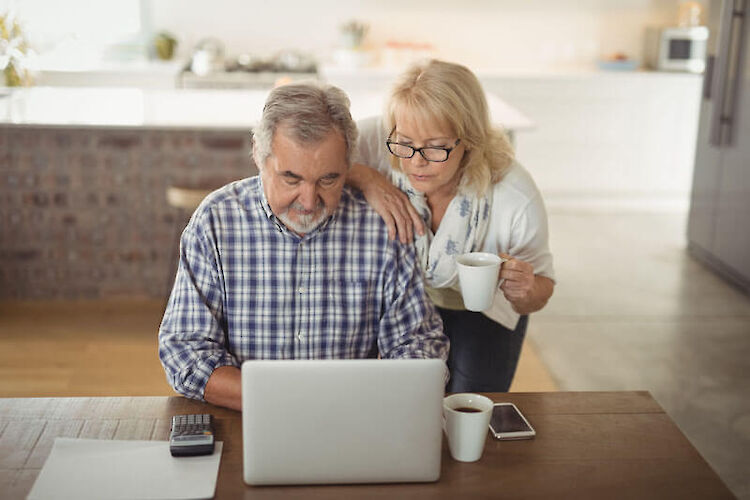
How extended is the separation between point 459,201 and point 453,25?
4.64 meters

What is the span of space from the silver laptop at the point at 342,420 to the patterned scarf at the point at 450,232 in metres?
0.80

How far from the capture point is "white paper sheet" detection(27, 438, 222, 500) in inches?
53.9

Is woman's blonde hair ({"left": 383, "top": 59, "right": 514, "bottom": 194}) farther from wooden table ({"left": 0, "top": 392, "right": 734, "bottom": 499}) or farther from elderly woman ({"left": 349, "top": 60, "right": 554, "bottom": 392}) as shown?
wooden table ({"left": 0, "top": 392, "right": 734, "bottom": 499})

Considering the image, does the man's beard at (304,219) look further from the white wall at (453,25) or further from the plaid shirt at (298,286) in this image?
the white wall at (453,25)

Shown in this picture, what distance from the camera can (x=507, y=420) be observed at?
1.63m

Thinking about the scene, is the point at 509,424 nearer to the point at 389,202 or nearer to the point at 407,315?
the point at 407,315

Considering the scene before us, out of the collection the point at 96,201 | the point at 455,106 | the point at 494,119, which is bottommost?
the point at 96,201

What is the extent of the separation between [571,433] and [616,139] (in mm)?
4827

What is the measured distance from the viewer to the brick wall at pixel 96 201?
3.98 metres

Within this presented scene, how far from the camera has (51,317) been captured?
13.1ft

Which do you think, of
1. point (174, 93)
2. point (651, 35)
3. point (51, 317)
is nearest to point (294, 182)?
point (51, 317)

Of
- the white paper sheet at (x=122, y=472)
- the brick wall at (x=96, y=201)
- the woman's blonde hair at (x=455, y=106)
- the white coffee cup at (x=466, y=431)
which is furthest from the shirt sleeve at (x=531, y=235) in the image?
the brick wall at (x=96, y=201)

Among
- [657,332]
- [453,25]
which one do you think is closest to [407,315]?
[657,332]

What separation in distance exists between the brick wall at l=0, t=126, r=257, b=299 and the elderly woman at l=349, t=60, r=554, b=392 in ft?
6.29
